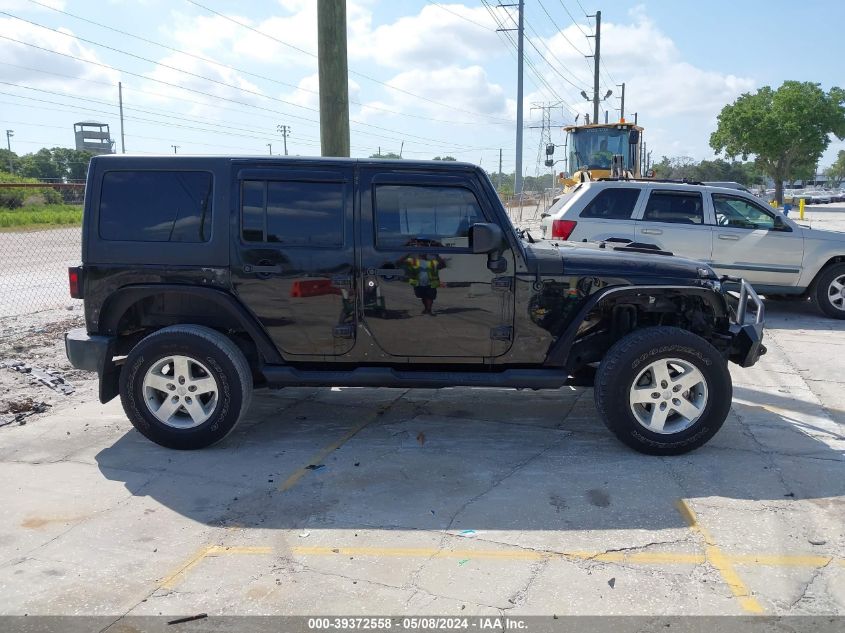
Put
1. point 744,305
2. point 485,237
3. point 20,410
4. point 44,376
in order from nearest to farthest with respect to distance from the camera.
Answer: point 485,237 < point 744,305 < point 20,410 < point 44,376

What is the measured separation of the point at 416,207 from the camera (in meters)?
5.01

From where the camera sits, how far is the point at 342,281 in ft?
16.4

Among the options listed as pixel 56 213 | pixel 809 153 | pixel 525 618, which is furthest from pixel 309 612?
pixel 809 153

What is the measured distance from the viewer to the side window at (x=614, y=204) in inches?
389

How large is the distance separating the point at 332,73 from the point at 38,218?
27.6m

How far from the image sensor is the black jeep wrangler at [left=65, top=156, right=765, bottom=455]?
497 cm

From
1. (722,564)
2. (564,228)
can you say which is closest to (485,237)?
(722,564)

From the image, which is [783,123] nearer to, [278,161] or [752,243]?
[752,243]

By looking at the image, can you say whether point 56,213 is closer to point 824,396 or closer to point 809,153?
point 824,396

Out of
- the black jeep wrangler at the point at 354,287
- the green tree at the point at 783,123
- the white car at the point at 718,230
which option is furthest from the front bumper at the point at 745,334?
the green tree at the point at 783,123

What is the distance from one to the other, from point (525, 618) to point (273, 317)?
277 cm

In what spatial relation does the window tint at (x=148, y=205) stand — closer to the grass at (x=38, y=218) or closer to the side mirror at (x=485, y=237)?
the side mirror at (x=485, y=237)

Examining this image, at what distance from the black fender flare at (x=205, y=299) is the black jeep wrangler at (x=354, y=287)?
1 centimetres

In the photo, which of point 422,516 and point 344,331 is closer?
point 422,516
